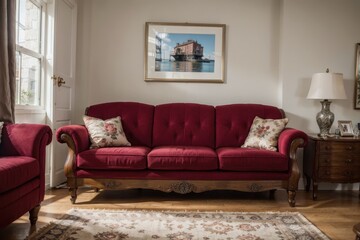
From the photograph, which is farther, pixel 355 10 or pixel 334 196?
pixel 355 10

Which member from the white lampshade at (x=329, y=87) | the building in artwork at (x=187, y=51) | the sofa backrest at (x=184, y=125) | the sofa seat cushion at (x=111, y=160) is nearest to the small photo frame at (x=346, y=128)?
the white lampshade at (x=329, y=87)

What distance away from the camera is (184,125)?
3.61m

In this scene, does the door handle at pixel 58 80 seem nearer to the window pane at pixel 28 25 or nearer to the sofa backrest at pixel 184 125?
the window pane at pixel 28 25

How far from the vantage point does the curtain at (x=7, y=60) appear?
8.13 ft

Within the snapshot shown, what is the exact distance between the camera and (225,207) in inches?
115

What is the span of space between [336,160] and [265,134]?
0.80m

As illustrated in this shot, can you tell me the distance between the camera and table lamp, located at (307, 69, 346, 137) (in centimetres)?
336

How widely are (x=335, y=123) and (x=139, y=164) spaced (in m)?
2.45

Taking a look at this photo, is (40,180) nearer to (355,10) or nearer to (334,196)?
(334,196)

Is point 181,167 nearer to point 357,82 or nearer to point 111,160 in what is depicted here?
point 111,160

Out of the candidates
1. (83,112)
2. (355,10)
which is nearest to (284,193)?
(355,10)

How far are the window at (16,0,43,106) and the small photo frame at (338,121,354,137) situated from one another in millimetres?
3411

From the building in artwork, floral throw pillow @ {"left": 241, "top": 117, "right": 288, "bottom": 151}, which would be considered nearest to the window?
the building in artwork

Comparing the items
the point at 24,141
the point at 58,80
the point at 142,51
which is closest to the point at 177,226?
the point at 24,141
